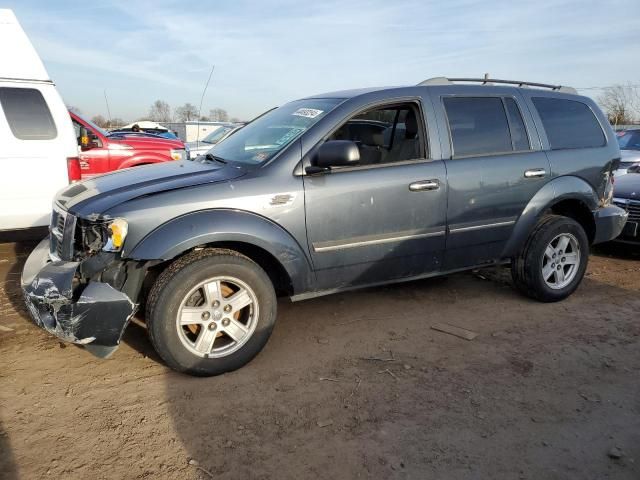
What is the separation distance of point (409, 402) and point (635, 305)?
2.90 meters

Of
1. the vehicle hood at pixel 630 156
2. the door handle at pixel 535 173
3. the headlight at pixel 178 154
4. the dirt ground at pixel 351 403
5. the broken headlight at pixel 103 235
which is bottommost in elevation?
the dirt ground at pixel 351 403

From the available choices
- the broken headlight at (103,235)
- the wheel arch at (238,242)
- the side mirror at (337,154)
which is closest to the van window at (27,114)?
the broken headlight at (103,235)

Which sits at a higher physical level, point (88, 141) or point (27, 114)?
point (27, 114)

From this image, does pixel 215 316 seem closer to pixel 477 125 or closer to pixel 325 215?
pixel 325 215

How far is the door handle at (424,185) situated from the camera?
3775 mm

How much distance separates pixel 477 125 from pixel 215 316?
104 inches

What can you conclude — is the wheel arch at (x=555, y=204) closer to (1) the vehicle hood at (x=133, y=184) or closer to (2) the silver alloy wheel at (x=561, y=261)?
(2) the silver alloy wheel at (x=561, y=261)

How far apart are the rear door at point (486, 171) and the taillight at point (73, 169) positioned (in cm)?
420

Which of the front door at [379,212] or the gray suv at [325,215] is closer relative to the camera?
the gray suv at [325,215]

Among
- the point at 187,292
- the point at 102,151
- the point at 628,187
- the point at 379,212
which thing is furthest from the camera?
the point at 102,151

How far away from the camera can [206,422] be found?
2.77 meters

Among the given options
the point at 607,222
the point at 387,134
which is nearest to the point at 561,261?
the point at 607,222

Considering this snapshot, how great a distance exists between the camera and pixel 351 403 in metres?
2.96

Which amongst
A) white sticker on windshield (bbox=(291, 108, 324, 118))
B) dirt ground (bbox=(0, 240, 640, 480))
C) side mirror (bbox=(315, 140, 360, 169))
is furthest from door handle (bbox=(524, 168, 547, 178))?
white sticker on windshield (bbox=(291, 108, 324, 118))
